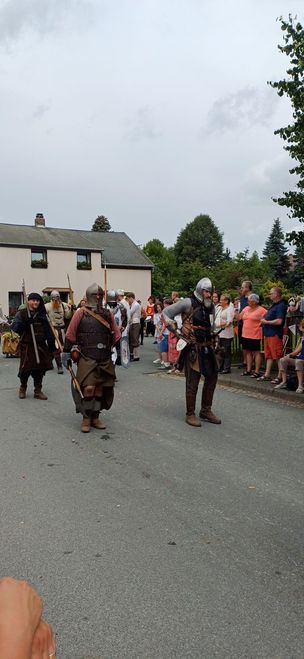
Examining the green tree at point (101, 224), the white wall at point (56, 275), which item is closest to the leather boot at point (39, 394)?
the white wall at point (56, 275)

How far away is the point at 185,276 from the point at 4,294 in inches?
939

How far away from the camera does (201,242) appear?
72000 millimetres

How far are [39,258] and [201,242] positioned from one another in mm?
36763

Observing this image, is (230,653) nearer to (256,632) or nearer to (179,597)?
(256,632)

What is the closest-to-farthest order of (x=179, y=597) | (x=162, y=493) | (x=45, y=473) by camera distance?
(x=179, y=597) < (x=162, y=493) < (x=45, y=473)

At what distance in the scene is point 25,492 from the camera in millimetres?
4738

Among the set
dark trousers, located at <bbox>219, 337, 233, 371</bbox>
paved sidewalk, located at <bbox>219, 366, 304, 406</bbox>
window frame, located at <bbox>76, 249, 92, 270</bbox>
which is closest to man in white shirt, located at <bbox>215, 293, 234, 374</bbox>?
dark trousers, located at <bbox>219, 337, 233, 371</bbox>

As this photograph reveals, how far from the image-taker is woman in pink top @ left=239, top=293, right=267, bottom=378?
1040 centimetres

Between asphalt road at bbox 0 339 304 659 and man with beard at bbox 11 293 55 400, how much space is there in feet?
5.63

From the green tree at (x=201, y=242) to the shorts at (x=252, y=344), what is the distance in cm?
6011

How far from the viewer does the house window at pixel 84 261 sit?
132ft

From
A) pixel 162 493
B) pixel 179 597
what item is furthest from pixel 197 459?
pixel 179 597

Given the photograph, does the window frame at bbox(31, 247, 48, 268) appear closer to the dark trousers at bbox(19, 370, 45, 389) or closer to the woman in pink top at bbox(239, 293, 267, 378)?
the woman in pink top at bbox(239, 293, 267, 378)

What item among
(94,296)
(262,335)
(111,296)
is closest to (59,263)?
(111,296)
